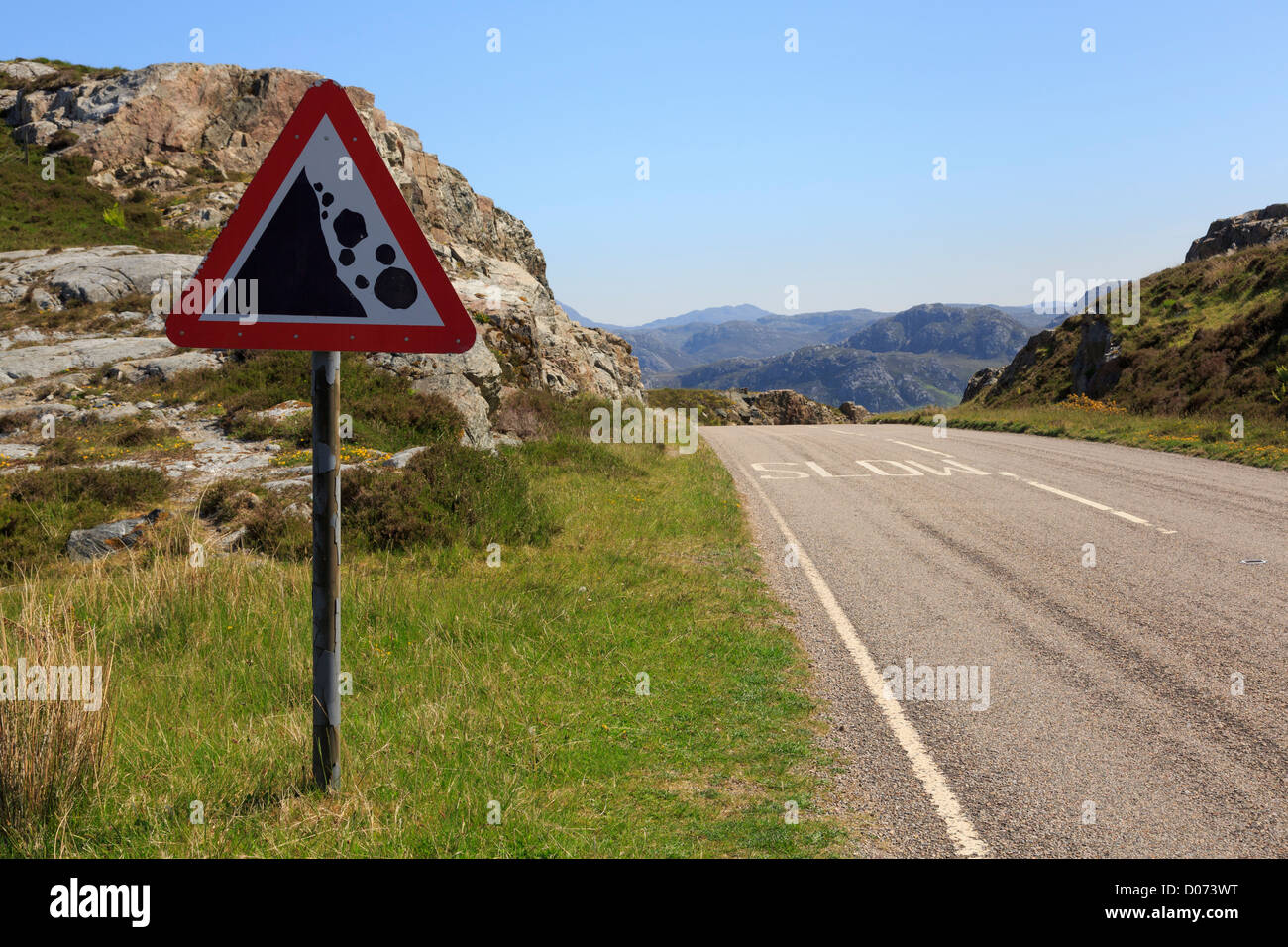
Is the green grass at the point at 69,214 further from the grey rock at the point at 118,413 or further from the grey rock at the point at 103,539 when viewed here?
the grey rock at the point at 103,539

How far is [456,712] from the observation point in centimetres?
436

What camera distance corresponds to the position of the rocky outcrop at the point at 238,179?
74.3ft

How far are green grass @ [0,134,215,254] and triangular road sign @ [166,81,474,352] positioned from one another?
25682 mm

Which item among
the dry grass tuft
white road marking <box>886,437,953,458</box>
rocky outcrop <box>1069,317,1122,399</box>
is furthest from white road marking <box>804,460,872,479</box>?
rocky outcrop <box>1069,317,1122,399</box>

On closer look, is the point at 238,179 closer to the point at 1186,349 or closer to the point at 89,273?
the point at 89,273

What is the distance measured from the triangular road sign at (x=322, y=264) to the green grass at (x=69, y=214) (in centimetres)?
2568

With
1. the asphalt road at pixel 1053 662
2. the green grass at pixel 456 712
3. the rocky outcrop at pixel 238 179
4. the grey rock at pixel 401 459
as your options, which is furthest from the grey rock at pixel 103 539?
the rocky outcrop at pixel 238 179

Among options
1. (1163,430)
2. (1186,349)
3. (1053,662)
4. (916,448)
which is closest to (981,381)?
(1186,349)

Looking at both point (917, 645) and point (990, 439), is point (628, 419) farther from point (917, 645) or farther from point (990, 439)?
point (917, 645)

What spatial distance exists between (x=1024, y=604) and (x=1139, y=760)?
2.90m

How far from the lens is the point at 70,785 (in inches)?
127

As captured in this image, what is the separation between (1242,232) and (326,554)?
182ft

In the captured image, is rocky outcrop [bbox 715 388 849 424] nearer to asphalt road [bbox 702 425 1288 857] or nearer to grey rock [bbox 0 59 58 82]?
grey rock [bbox 0 59 58 82]

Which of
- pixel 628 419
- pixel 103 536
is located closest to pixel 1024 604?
pixel 103 536
